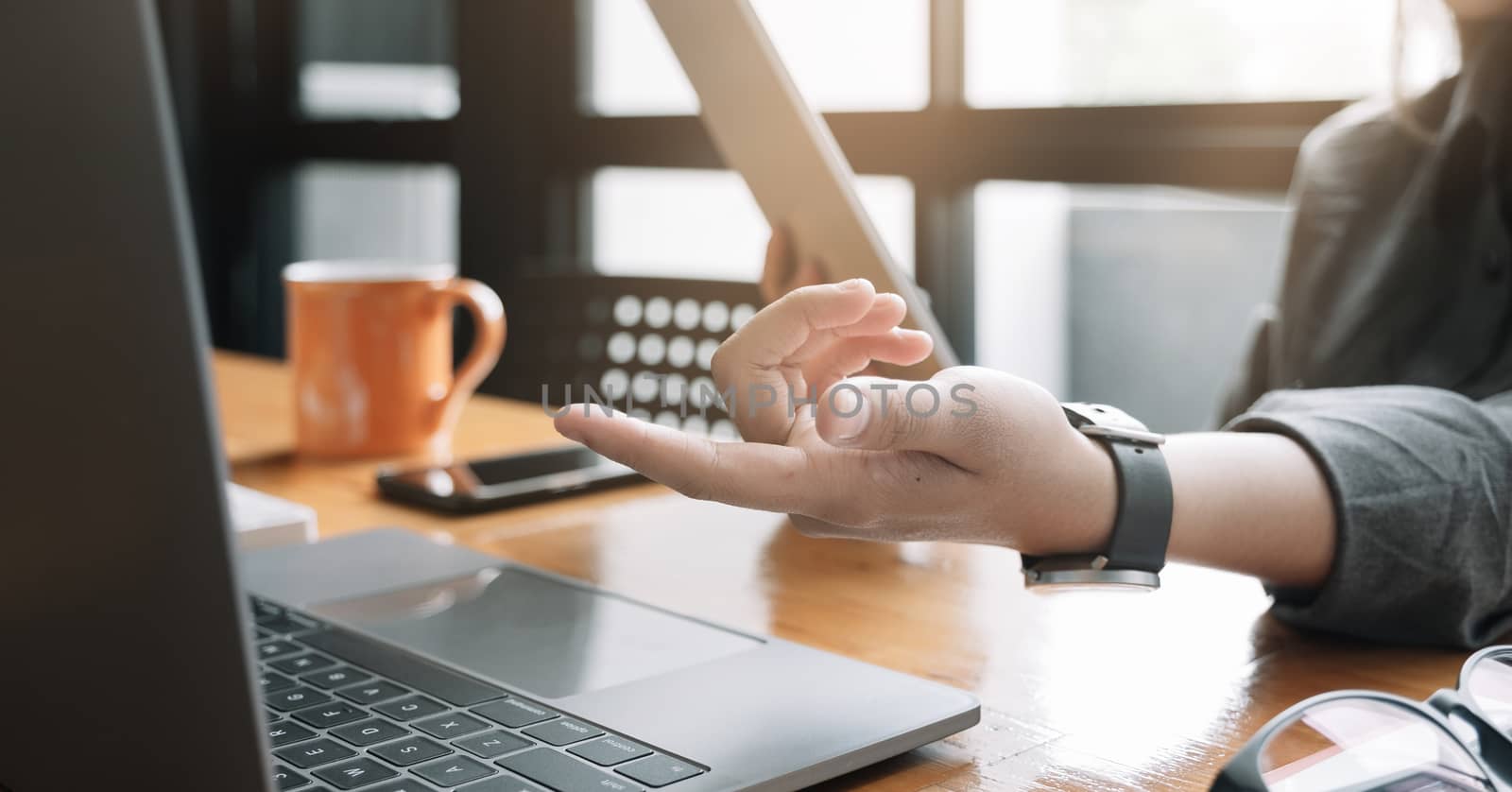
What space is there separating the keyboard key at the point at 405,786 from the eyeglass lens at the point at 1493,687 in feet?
1.08

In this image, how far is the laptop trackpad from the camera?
0.52 metres

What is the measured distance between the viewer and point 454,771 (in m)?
0.41

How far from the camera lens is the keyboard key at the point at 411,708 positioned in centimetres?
46

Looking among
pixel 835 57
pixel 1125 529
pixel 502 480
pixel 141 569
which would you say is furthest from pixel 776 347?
pixel 835 57

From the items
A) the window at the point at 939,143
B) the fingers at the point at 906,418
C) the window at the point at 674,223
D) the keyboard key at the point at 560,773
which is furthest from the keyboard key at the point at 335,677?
the window at the point at 674,223

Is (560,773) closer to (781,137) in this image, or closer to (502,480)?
(781,137)

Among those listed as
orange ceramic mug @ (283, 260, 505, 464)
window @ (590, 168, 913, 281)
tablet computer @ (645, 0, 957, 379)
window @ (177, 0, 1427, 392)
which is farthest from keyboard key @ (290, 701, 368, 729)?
window @ (590, 168, 913, 281)

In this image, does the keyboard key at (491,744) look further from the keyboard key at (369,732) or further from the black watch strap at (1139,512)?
the black watch strap at (1139,512)

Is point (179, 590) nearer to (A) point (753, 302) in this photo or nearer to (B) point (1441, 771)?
(B) point (1441, 771)

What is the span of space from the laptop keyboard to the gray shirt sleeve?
13.4 inches

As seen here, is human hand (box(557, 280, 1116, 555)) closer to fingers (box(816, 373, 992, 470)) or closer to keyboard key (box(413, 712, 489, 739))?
fingers (box(816, 373, 992, 470))

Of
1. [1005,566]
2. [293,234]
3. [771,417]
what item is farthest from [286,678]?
[293,234]

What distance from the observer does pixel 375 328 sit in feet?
3.16

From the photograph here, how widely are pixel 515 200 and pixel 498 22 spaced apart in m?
0.34
